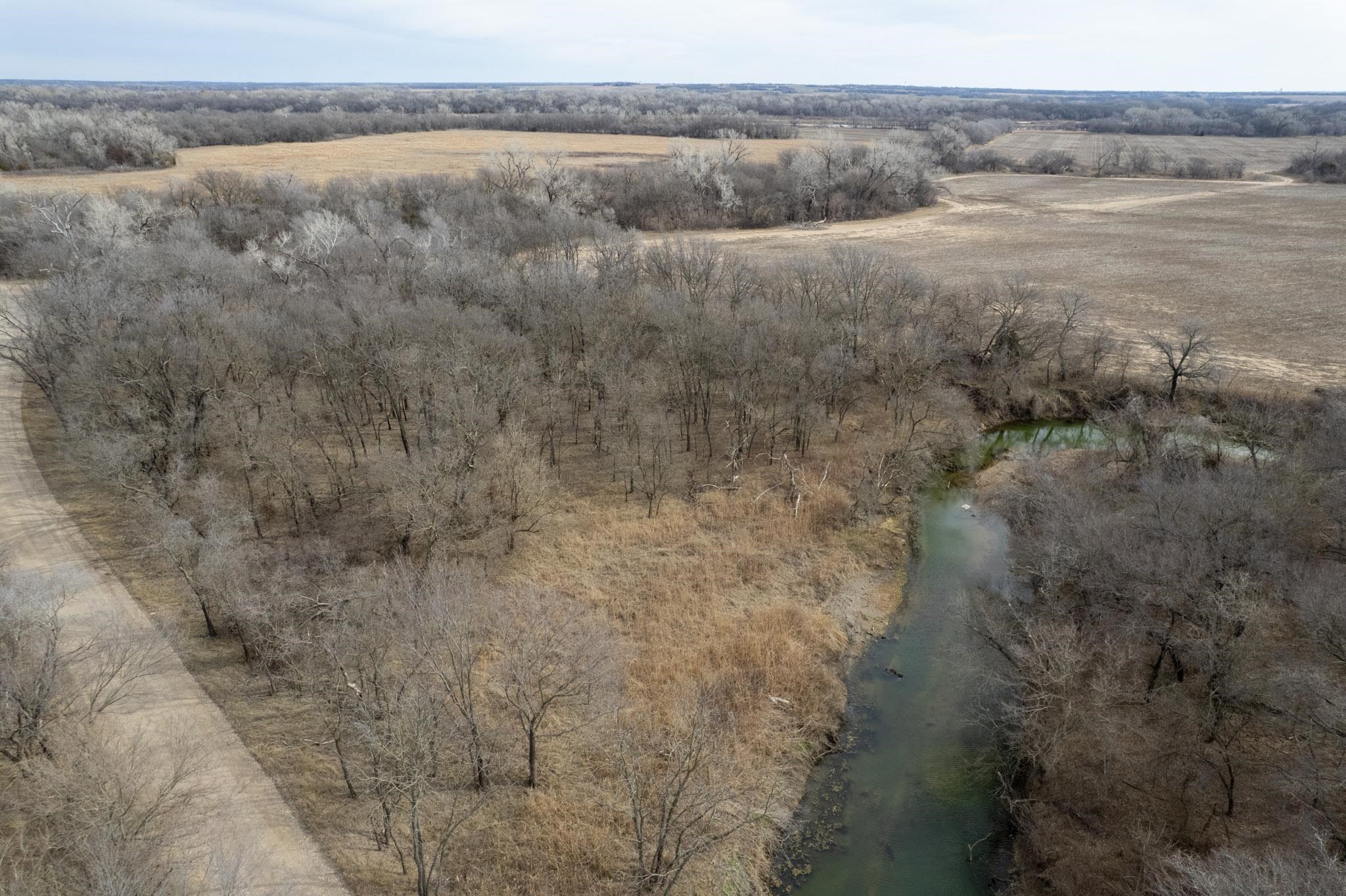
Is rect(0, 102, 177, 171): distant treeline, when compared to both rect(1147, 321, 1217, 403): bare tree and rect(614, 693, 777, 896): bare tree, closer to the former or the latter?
rect(614, 693, 777, 896): bare tree

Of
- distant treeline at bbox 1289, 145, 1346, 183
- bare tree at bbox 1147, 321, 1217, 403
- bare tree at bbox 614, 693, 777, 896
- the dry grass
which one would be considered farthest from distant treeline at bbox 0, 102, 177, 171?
distant treeline at bbox 1289, 145, 1346, 183

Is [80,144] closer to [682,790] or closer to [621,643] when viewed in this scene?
[621,643]

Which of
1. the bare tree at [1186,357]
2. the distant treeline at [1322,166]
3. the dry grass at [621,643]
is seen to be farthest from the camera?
the distant treeline at [1322,166]

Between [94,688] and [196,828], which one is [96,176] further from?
[196,828]

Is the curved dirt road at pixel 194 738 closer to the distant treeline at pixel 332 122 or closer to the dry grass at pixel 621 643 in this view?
the dry grass at pixel 621 643

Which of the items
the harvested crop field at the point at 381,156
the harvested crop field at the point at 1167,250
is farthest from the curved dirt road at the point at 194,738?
the harvested crop field at the point at 381,156

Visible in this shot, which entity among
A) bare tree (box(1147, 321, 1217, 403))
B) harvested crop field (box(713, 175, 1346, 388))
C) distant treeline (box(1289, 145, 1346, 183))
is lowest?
bare tree (box(1147, 321, 1217, 403))
